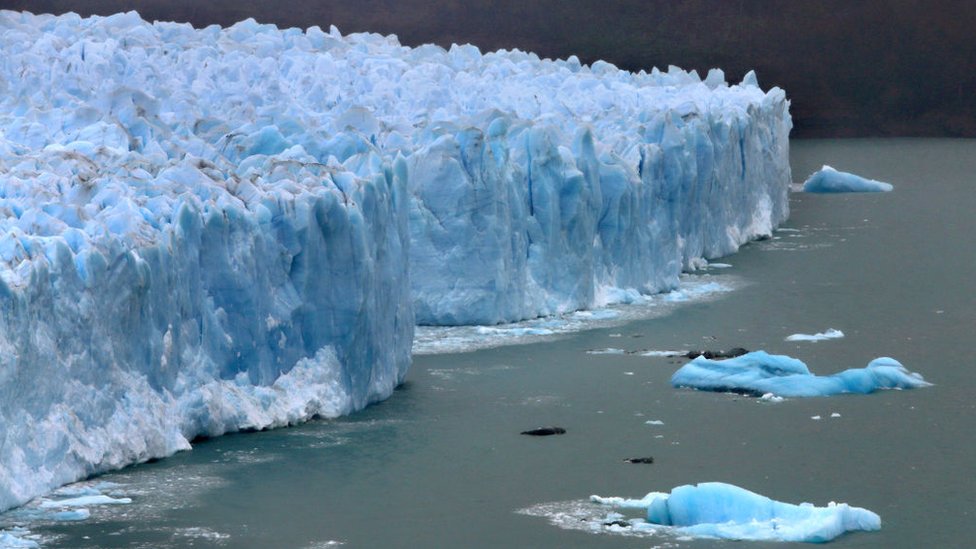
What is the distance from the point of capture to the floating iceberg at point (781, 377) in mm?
7672

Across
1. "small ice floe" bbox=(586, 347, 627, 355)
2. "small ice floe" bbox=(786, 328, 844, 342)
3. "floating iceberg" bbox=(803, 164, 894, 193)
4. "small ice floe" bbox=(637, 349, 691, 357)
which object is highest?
"floating iceberg" bbox=(803, 164, 894, 193)

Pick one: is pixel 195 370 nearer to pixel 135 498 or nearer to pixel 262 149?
pixel 135 498

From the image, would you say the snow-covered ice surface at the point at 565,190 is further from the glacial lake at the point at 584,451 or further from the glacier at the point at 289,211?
the glacial lake at the point at 584,451

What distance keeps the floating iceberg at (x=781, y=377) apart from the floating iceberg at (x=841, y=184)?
1002 centimetres

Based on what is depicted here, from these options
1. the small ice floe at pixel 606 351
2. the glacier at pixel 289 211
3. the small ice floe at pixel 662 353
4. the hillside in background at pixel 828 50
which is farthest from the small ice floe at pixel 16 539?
the hillside in background at pixel 828 50

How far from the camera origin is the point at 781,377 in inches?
305

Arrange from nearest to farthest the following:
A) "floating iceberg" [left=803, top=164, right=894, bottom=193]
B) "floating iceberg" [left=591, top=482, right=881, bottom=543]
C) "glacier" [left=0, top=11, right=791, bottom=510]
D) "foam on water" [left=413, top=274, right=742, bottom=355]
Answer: "floating iceberg" [left=591, top=482, right=881, bottom=543]
"glacier" [left=0, top=11, right=791, bottom=510]
"foam on water" [left=413, top=274, right=742, bottom=355]
"floating iceberg" [left=803, top=164, right=894, bottom=193]

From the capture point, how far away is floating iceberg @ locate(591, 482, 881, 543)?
534 cm

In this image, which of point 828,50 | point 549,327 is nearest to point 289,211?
point 549,327

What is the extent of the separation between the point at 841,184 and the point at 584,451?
468 inches

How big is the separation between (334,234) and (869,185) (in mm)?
11638

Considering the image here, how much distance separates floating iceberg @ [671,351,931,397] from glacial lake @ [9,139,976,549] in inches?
4.3

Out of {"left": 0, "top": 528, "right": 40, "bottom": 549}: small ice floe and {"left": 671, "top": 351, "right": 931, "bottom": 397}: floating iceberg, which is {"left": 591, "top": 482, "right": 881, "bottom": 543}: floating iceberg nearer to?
A: {"left": 0, "top": 528, "right": 40, "bottom": 549}: small ice floe

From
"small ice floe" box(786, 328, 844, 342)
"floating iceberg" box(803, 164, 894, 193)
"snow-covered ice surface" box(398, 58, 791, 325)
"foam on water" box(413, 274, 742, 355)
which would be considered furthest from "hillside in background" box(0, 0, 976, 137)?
"small ice floe" box(786, 328, 844, 342)
